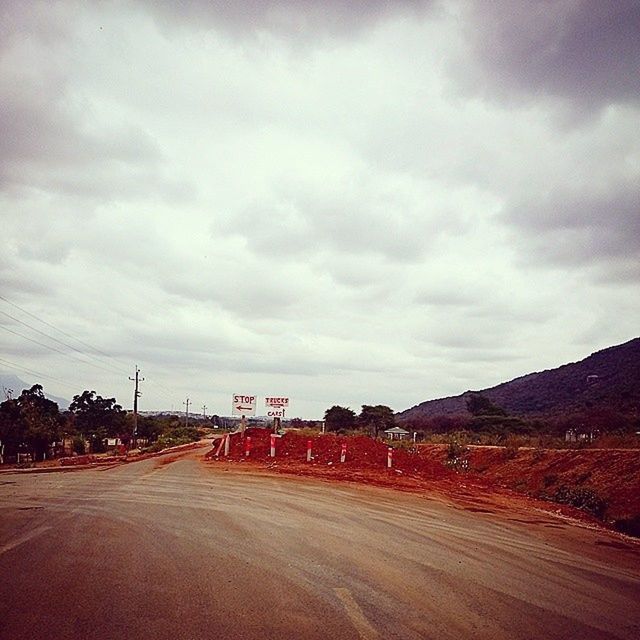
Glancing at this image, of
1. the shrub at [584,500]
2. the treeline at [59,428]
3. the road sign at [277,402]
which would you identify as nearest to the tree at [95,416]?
the treeline at [59,428]

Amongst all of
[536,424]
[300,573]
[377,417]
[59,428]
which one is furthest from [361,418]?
[300,573]

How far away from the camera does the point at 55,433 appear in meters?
57.0

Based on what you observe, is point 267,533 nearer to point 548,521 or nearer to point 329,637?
point 329,637

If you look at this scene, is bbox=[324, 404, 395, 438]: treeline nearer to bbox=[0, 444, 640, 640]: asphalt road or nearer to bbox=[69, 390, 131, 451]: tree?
bbox=[69, 390, 131, 451]: tree

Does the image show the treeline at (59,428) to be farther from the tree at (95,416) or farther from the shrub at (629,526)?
the shrub at (629,526)

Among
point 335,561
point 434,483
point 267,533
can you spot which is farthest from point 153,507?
point 434,483

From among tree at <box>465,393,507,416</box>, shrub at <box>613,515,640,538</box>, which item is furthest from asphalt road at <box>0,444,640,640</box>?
tree at <box>465,393,507,416</box>

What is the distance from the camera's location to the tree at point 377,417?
94887 millimetres

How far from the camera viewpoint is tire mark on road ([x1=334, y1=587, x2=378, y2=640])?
5.91 metres

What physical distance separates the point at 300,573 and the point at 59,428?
64.0 metres

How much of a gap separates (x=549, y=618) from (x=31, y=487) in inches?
673

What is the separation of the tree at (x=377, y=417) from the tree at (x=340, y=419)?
1562 millimetres

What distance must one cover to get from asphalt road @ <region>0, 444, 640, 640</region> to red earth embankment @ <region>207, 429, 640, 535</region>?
5885 mm

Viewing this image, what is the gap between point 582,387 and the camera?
105375 mm
